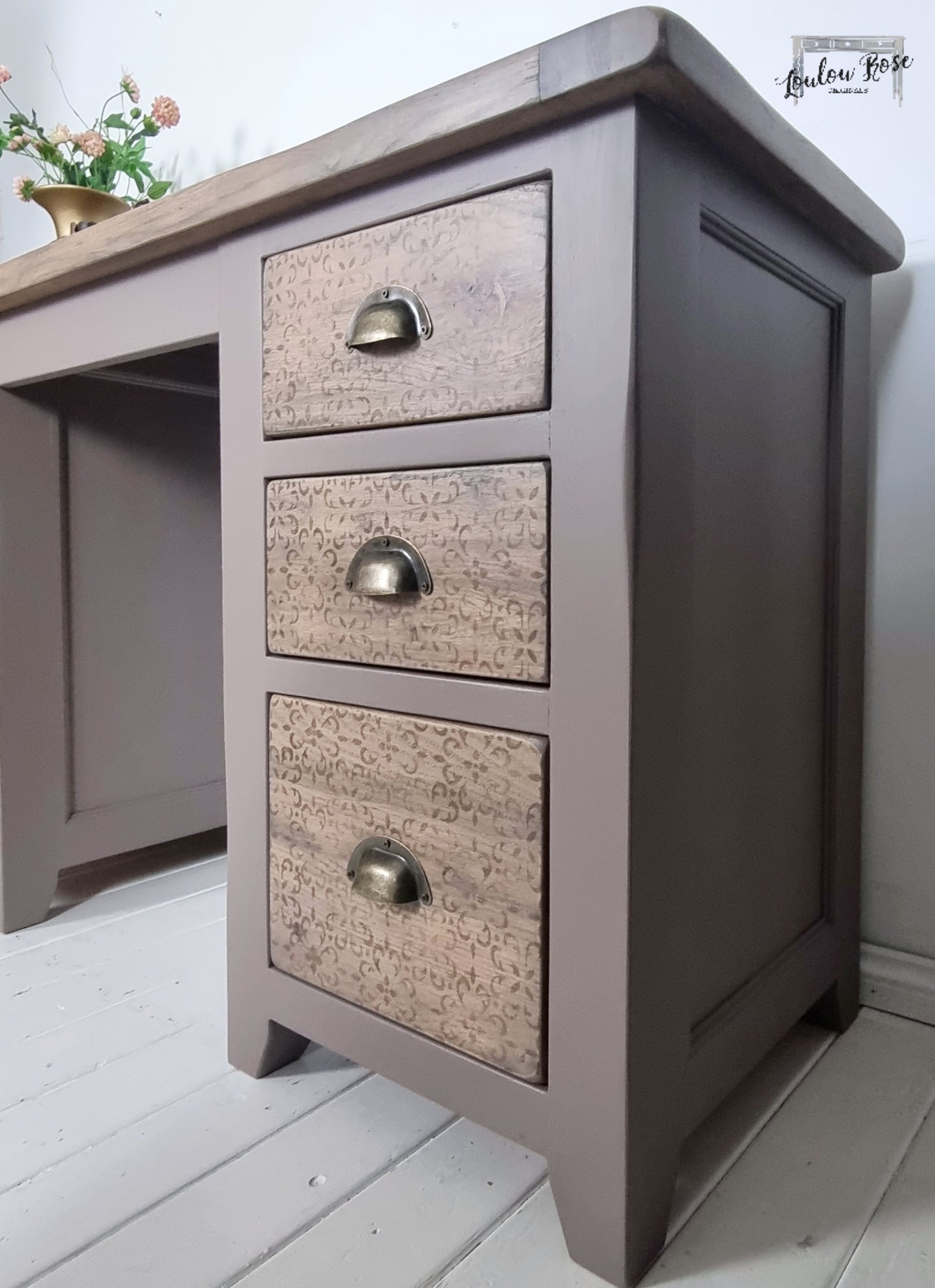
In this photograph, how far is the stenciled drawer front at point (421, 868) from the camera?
687mm

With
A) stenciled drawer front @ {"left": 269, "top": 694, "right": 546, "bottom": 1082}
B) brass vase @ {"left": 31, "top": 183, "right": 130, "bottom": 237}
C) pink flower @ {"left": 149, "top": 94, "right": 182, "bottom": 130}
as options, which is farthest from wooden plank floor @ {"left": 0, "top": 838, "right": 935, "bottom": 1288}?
pink flower @ {"left": 149, "top": 94, "right": 182, "bottom": 130}

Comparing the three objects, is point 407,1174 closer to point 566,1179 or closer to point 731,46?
point 566,1179

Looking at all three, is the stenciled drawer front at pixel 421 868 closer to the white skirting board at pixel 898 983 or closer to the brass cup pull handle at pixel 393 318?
the brass cup pull handle at pixel 393 318

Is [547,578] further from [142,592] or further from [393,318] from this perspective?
[142,592]

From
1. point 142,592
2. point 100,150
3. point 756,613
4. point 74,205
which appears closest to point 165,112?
point 100,150

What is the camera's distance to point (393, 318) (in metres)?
0.72

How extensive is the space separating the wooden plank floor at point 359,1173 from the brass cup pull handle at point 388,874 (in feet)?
0.74

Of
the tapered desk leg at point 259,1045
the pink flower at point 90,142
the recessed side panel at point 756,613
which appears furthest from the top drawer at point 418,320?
the pink flower at point 90,142

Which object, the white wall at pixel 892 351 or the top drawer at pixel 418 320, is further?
the white wall at pixel 892 351

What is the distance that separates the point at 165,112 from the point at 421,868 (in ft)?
4.59

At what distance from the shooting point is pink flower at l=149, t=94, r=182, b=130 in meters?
1.54

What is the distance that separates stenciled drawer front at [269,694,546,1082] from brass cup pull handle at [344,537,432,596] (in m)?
0.11

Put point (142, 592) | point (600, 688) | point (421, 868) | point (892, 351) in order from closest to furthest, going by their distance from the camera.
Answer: point (600, 688) < point (421, 868) < point (892, 351) < point (142, 592)

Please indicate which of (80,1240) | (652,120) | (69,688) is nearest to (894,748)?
→ (652,120)
